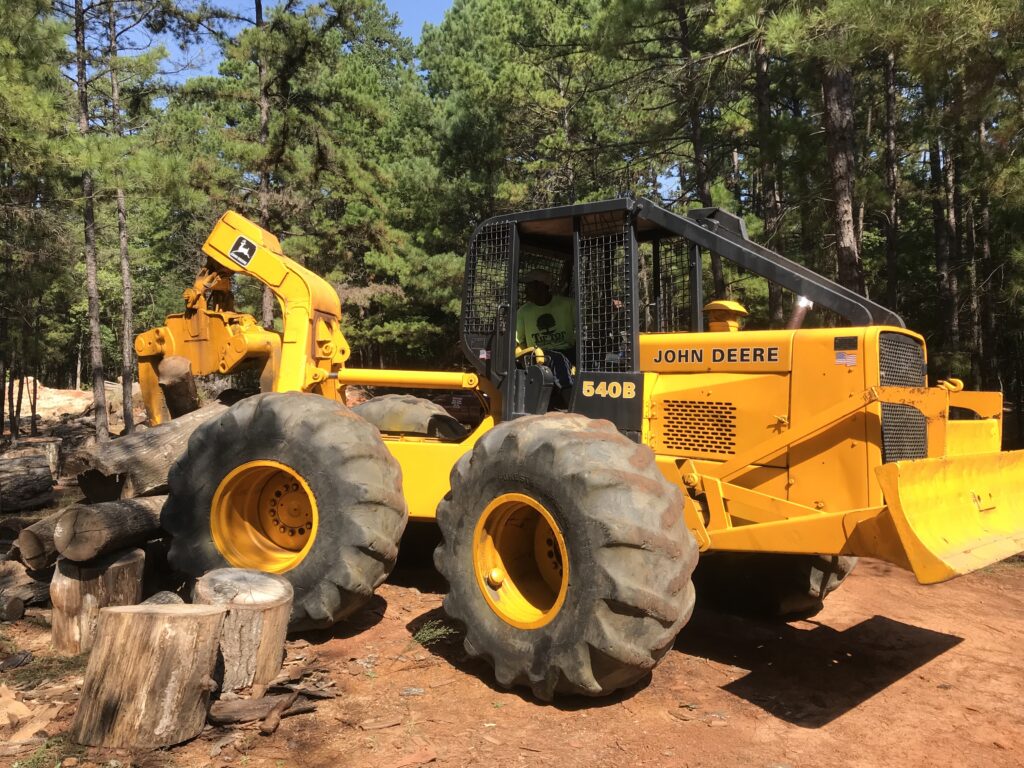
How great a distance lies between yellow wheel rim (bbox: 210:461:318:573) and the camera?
17.6ft

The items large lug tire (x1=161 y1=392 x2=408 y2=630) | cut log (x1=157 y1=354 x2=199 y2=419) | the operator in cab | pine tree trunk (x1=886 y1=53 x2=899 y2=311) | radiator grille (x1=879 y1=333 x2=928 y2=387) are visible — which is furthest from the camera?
pine tree trunk (x1=886 y1=53 x2=899 y2=311)

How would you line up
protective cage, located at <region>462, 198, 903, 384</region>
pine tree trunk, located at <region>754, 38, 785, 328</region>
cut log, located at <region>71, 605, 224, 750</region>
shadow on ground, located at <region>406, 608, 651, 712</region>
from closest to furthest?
cut log, located at <region>71, 605, 224, 750</region> → shadow on ground, located at <region>406, 608, 651, 712</region> → protective cage, located at <region>462, 198, 903, 384</region> → pine tree trunk, located at <region>754, 38, 785, 328</region>

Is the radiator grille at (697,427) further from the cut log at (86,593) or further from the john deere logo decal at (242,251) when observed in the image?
the john deere logo decal at (242,251)

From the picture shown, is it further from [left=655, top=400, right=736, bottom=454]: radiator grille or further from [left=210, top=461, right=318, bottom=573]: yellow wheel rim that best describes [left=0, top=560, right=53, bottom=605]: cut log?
[left=655, top=400, right=736, bottom=454]: radiator grille

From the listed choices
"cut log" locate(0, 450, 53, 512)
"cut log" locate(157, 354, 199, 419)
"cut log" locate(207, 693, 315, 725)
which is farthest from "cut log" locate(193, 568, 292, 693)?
"cut log" locate(0, 450, 53, 512)

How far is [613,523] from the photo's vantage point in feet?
12.5

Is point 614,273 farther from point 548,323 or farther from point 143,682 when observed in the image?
point 143,682

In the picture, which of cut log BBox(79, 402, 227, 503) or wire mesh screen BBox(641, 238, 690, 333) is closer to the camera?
wire mesh screen BBox(641, 238, 690, 333)

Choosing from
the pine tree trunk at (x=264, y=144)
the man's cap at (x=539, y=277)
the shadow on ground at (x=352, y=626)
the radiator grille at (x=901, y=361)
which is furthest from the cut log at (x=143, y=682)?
the pine tree trunk at (x=264, y=144)

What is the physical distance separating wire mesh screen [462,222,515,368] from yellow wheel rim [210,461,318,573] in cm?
162

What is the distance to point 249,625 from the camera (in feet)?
14.0

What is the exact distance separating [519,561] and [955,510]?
2397 millimetres

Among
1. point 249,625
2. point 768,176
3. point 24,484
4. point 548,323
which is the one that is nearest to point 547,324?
point 548,323

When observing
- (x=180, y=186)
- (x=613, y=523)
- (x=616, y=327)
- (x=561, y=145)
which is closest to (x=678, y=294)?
(x=616, y=327)
